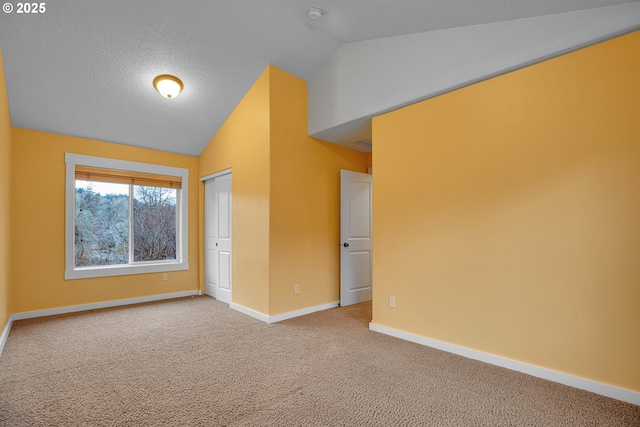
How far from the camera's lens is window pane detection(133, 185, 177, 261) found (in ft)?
16.9

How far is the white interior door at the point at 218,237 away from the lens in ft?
16.6

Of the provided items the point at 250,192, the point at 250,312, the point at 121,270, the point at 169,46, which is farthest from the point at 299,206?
the point at 121,270

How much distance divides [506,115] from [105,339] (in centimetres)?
445

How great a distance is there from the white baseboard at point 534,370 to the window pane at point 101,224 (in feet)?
14.1

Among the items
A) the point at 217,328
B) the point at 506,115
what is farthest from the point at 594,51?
the point at 217,328

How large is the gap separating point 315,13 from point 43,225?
435 cm

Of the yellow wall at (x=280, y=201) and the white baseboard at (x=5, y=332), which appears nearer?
the white baseboard at (x=5, y=332)

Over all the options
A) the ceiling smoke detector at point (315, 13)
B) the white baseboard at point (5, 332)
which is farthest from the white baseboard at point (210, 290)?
the ceiling smoke detector at point (315, 13)

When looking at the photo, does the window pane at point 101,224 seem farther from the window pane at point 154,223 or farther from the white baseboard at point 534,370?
the white baseboard at point 534,370

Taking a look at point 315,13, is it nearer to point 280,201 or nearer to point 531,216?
point 280,201

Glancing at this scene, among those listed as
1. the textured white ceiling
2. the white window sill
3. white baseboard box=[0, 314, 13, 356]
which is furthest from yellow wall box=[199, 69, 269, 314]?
white baseboard box=[0, 314, 13, 356]

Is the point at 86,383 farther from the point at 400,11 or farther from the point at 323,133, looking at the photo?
the point at 400,11

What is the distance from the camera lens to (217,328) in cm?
375

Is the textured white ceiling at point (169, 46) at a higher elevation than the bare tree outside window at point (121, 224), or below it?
higher
